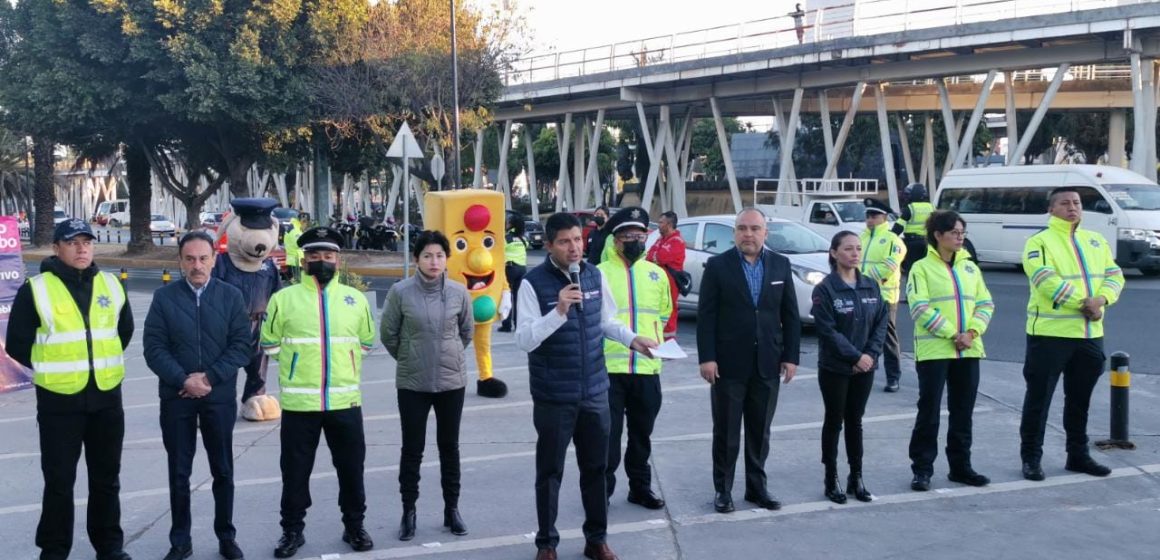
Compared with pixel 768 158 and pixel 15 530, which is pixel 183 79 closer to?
pixel 15 530

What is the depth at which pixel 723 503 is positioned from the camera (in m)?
6.38

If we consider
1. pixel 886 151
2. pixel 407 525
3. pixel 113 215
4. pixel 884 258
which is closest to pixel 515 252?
pixel 884 258

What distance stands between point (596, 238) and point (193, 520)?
16.7ft

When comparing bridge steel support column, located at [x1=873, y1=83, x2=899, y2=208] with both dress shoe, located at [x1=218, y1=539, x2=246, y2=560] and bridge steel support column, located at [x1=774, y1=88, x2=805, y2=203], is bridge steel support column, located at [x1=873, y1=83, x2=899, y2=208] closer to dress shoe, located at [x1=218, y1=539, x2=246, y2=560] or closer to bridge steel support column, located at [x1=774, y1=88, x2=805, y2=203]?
bridge steel support column, located at [x1=774, y1=88, x2=805, y2=203]

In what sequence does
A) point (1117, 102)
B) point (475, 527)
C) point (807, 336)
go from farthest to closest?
1. point (1117, 102)
2. point (807, 336)
3. point (475, 527)

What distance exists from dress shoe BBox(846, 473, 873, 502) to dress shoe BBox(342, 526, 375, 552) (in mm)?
2908

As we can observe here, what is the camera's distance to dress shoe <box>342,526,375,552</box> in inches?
227

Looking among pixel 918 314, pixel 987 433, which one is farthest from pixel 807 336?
pixel 918 314

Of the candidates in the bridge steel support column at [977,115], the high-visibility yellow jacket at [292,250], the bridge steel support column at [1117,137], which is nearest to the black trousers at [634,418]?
the high-visibility yellow jacket at [292,250]

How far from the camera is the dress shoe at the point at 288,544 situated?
5648 mm

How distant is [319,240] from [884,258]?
580 centimetres

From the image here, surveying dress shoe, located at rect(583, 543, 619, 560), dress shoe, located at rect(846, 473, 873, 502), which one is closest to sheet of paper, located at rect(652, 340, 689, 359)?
dress shoe, located at rect(583, 543, 619, 560)

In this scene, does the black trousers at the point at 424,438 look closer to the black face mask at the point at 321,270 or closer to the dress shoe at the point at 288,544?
the dress shoe at the point at 288,544

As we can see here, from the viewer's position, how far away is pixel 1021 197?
22172mm
